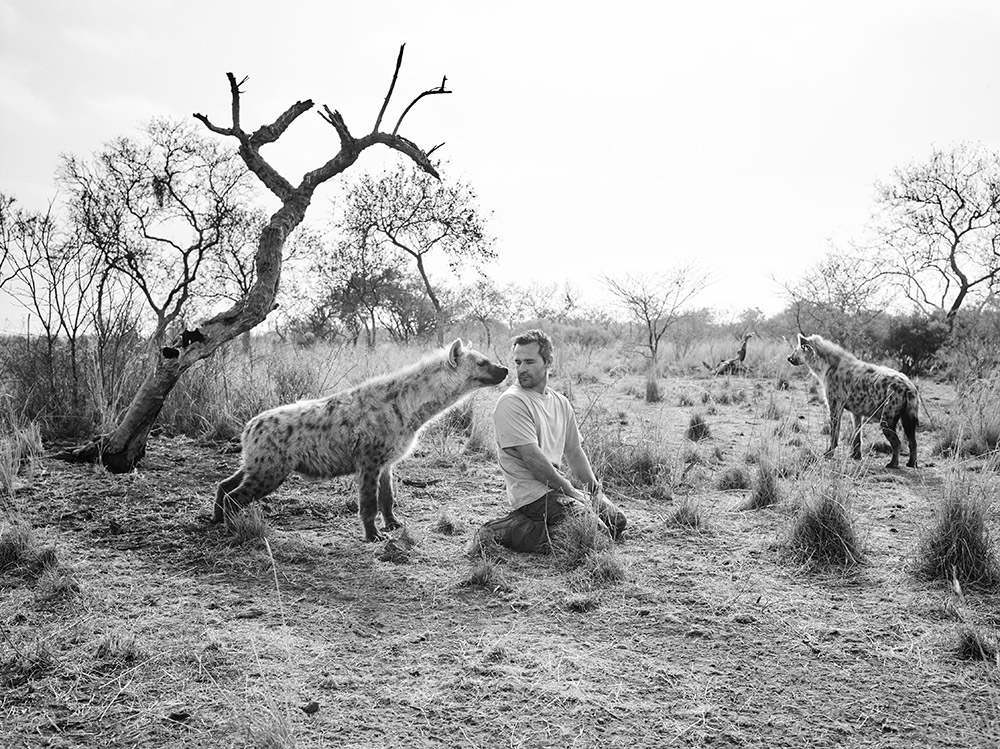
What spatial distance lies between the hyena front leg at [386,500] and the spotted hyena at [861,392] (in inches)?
179

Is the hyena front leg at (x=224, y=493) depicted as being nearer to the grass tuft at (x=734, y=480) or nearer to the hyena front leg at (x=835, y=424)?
the grass tuft at (x=734, y=480)

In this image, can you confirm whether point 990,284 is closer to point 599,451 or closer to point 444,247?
point 444,247

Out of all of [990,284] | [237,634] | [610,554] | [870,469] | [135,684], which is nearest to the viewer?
[135,684]

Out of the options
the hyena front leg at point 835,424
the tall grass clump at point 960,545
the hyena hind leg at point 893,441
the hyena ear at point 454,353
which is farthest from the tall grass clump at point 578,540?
the hyena front leg at point 835,424

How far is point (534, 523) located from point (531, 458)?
44 centimetres

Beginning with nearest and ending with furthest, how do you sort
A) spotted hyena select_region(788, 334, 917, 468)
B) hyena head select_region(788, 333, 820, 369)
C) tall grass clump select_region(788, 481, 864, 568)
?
tall grass clump select_region(788, 481, 864, 568) < spotted hyena select_region(788, 334, 917, 468) < hyena head select_region(788, 333, 820, 369)

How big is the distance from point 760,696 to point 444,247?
1904cm

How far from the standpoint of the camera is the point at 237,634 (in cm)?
363

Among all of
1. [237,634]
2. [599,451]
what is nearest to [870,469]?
[599,451]

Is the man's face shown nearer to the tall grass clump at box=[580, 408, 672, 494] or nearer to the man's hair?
the man's hair

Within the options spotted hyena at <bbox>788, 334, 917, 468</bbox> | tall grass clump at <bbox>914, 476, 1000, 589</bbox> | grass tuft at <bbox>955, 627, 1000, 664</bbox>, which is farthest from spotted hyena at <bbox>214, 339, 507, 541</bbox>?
spotted hyena at <bbox>788, 334, 917, 468</bbox>

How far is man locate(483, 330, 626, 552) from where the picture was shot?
4801 millimetres

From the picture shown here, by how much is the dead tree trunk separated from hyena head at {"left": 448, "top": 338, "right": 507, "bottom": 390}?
95.2 inches

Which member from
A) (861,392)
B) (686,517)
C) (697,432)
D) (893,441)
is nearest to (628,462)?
(686,517)
